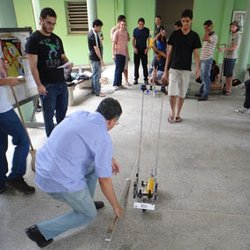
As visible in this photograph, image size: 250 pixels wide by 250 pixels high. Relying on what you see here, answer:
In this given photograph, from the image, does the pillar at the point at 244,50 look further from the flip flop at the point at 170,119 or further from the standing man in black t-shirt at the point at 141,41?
the flip flop at the point at 170,119

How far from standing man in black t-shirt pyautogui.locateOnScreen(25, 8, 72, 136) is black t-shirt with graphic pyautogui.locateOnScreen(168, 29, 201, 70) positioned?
154 cm

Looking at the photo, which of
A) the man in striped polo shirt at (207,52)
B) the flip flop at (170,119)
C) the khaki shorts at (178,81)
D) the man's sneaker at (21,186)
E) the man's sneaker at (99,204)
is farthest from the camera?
the man in striped polo shirt at (207,52)

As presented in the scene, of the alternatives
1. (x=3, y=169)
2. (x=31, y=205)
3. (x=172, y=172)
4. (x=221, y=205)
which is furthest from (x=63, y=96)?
(x=221, y=205)

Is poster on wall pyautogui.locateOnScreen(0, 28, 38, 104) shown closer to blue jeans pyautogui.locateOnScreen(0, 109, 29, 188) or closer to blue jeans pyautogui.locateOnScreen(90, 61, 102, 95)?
blue jeans pyautogui.locateOnScreen(0, 109, 29, 188)

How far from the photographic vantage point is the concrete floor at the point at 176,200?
1.82 metres

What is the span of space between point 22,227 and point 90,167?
84 cm

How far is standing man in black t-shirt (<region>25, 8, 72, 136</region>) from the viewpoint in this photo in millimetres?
2496

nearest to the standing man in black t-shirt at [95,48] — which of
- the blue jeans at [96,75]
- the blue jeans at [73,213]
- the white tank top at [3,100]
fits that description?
the blue jeans at [96,75]

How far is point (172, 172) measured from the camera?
2621 millimetres

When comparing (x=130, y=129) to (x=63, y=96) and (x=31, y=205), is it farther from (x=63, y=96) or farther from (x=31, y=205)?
(x=31, y=205)

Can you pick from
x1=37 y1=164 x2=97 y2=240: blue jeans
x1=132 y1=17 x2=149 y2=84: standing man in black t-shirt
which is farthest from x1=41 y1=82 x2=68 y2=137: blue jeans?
x1=132 y1=17 x2=149 y2=84: standing man in black t-shirt

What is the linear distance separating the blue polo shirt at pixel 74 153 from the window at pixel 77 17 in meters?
8.70

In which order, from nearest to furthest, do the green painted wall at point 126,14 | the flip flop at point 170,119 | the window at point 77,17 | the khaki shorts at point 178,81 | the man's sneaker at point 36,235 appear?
the man's sneaker at point 36,235
the khaki shorts at point 178,81
the flip flop at point 170,119
the green painted wall at point 126,14
the window at point 77,17

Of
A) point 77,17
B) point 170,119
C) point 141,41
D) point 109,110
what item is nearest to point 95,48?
point 141,41
